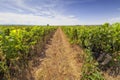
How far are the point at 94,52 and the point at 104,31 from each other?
1.24 meters

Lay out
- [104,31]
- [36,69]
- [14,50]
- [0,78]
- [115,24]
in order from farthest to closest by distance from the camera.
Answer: [115,24]
[104,31]
[36,69]
[14,50]
[0,78]

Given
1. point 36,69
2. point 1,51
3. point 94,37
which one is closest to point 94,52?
point 94,37

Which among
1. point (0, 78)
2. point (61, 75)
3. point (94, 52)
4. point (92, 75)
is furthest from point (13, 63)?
point (94, 52)

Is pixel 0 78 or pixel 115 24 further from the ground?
pixel 115 24

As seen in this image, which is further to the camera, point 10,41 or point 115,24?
point 115,24

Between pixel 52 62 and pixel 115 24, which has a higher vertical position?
pixel 115 24

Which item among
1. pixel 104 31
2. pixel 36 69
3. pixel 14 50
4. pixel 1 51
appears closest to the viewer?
pixel 1 51

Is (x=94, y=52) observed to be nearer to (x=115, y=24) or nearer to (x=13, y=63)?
(x=115, y=24)

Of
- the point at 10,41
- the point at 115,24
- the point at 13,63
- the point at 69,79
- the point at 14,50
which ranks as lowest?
the point at 69,79

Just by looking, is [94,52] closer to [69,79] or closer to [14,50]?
[69,79]

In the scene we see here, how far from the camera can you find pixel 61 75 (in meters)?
6.37

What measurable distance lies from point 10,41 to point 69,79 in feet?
8.72

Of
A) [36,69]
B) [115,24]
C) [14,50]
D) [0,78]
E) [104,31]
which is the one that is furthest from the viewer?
[115,24]

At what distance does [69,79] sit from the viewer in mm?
5984
